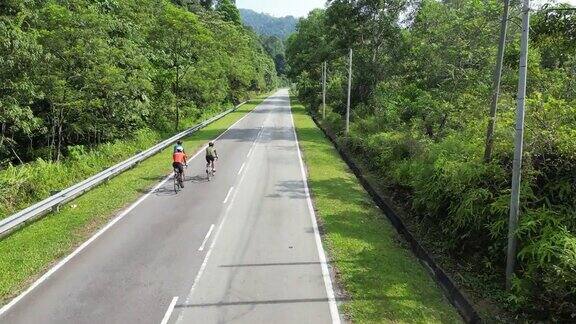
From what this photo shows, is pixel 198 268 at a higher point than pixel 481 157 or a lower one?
lower

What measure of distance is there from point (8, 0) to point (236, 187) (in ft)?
44.5

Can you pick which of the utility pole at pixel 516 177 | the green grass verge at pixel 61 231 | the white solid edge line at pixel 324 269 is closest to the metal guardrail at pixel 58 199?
the green grass verge at pixel 61 231

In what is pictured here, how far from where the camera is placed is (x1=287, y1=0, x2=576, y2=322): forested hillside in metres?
9.30

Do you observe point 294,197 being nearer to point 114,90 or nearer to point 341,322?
point 341,322

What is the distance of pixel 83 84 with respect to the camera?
2414cm

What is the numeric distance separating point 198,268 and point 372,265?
4.36 m

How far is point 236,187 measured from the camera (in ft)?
65.4

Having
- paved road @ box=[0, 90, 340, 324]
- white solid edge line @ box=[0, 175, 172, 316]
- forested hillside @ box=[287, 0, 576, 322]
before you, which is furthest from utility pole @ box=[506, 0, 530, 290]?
white solid edge line @ box=[0, 175, 172, 316]

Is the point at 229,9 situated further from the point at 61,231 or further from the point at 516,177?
the point at 516,177

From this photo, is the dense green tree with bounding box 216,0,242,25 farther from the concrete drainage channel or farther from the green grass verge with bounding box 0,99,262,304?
the concrete drainage channel

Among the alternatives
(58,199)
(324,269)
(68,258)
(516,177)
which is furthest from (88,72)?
(516,177)

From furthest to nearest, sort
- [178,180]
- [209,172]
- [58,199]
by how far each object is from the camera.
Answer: [209,172] → [178,180] → [58,199]

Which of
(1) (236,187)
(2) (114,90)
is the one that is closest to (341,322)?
(1) (236,187)

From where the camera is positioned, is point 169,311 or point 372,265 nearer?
point 169,311
